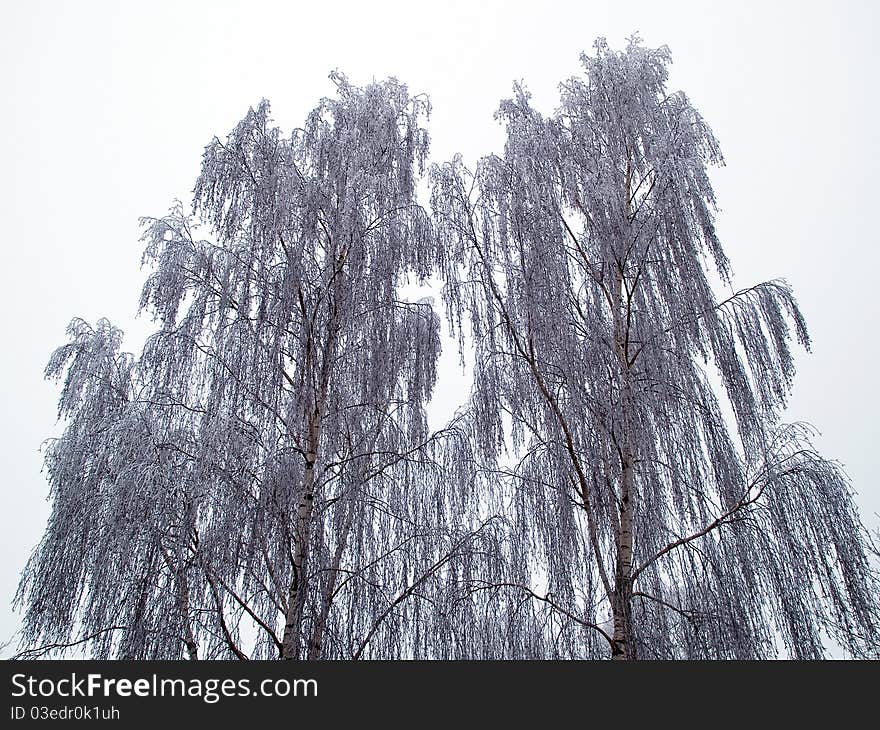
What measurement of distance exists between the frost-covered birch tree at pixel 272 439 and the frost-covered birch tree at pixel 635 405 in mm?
655

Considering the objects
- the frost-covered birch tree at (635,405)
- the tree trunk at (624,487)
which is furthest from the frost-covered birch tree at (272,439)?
the tree trunk at (624,487)

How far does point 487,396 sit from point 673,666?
9.79ft

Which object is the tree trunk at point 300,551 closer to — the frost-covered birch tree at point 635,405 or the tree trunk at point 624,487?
the frost-covered birch tree at point 635,405

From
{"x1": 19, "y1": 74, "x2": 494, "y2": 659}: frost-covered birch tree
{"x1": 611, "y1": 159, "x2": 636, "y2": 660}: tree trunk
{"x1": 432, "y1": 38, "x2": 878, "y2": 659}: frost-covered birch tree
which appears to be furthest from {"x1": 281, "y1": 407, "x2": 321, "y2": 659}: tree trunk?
{"x1": 611, "y1": 159, "x2": 636, "y2": 660}: tree trunk

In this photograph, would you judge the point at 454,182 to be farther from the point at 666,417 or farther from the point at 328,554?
the point at 328,554

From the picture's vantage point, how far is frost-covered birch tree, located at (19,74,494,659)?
194 inches

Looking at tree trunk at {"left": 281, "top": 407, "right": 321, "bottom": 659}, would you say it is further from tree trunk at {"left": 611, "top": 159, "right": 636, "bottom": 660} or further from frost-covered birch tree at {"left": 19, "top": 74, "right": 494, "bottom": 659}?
tree trunk at {"left": 611, "top": 159, "right": 636, "bottom": 660}

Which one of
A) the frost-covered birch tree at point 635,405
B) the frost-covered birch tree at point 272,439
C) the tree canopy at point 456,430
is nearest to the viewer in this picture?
the frost-covered birch tree at point 272,439

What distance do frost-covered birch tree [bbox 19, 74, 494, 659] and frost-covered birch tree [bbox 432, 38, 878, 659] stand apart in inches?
25.8

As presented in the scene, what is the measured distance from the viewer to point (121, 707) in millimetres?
4023

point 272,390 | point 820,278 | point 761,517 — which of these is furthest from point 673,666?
point 820,278

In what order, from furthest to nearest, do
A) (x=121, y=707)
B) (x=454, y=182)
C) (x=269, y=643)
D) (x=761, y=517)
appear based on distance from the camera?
1. (x=454, y=182)
2. (x=269, y=643)
3. (x=761, y=517)
4. (x=121, y=707)

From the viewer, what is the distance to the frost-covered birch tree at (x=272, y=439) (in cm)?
492

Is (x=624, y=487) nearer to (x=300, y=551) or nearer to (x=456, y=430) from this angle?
(x=456, y=430)
